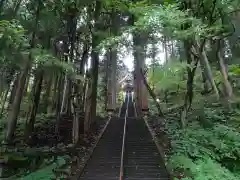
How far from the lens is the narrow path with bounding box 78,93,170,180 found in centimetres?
911

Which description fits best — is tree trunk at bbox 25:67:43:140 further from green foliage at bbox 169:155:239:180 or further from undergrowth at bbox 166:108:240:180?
green foliage at bbox 169:155:239:180

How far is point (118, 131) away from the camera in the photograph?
15867 mm

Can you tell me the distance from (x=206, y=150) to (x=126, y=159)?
302 cm

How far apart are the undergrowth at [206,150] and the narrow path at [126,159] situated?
72 centimetres

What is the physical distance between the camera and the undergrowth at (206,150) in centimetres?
875

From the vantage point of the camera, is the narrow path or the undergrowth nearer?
the undergrowth

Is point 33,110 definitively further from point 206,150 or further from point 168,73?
point 206,150

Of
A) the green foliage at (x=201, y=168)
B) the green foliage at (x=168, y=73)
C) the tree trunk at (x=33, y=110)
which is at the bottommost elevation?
the green foliage at (x=201, y=168)

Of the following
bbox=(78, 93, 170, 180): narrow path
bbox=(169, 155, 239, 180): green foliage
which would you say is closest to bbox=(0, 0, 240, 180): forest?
bbox=(169, 155, 239, 180): green foliage

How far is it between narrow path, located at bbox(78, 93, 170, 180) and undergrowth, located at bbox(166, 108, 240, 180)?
72 cm

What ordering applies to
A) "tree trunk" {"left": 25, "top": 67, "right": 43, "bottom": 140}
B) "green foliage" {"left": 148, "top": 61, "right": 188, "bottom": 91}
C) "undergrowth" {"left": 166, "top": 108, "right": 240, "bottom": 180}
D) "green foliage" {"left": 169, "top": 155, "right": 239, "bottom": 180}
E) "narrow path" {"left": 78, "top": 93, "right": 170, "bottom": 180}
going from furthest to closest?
"tree trunk" {"left": 25, "top": 67, "right": 43, "bottom": 140}, "green foliage" {"left": 148, "top": 61, "right": 188, "bottom": 91}, "narrow path" {"left": 78, "top": 93, "right": 170, "bottom": 180}, "undergrowth" {"left": 166, "top": 108, "right": 240, "bottom": 180}, "green foliage" {"left": 169, "top": 155, "right": 239, "bottom": 180}

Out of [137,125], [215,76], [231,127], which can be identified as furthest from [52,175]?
[215,76]

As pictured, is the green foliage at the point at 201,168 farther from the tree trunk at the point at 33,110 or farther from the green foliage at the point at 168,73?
the tree trunk at the point at 33,110

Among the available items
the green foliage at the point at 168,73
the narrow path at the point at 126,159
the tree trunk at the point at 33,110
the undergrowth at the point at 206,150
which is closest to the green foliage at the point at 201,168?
the undergrowth at the point at 206,150
